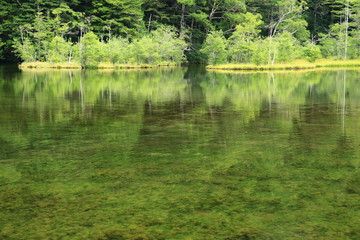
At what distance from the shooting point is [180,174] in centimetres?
593

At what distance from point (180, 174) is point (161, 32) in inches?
1675

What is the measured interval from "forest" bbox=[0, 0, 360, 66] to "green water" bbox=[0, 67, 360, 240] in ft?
92.8

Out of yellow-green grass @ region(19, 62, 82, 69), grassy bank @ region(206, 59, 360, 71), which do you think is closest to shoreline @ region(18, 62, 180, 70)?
yellow-green grass @ region(19, 62, 82, 69)

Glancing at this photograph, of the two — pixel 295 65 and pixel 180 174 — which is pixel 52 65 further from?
pixel 180 174

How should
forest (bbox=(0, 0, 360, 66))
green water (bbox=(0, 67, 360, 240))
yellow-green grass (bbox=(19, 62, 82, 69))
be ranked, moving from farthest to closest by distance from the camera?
forest (bbox=(0, 0, 360, 66))
yellow-green grass (bbox=(19, 62, 82, 69))
green water (bbox=(0, 67, 360, 240))

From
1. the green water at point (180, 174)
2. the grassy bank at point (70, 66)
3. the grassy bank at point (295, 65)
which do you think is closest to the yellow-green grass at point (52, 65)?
the grassy bank at point (70, 66)

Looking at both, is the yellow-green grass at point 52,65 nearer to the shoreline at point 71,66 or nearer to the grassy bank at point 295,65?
the shoreline at point 71,66

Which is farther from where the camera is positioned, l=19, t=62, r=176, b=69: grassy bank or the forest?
the forest

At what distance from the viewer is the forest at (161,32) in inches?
1551

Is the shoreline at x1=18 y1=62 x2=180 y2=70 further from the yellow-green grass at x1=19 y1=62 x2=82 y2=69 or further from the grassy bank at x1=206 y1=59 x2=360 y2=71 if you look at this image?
the grassy bank at x1=206 y1=59 x2=360 y2=71

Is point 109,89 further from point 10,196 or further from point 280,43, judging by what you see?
point 280,43

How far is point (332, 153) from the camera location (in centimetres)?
707

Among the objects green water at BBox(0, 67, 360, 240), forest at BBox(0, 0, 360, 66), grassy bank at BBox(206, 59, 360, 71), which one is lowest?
green water at BBox(0, 67, 360, 240)

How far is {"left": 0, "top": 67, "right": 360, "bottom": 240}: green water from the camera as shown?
420cm
